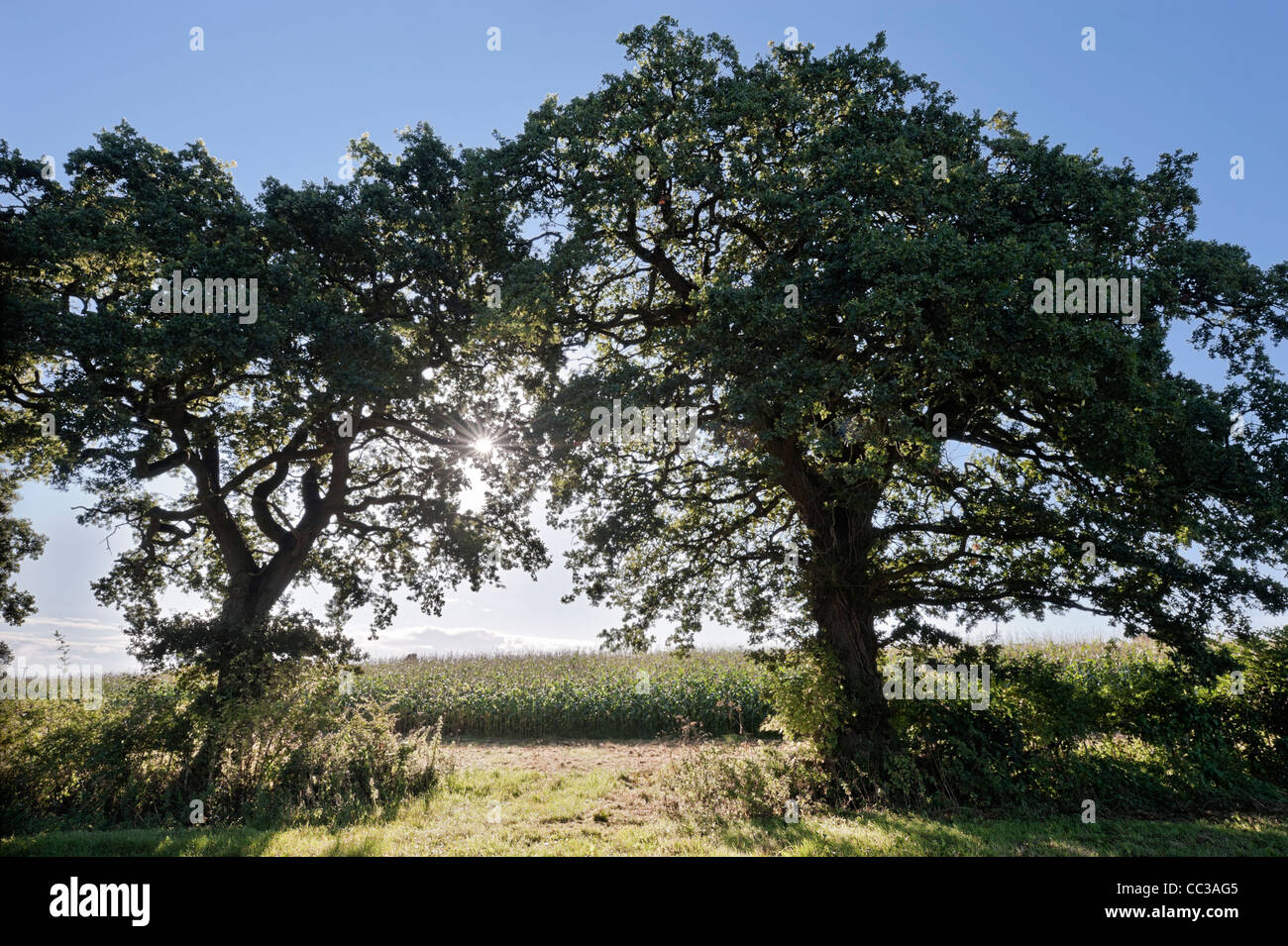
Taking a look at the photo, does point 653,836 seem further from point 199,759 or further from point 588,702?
point 588,702

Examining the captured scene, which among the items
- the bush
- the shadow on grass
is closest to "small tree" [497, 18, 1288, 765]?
the shadow on grass

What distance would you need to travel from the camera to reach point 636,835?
1023cm

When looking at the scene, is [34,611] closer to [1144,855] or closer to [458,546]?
[458,546]

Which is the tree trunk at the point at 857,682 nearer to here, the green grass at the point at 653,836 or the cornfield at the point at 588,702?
the green grass at the point at 653,836

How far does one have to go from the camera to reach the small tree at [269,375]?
14.4 metres

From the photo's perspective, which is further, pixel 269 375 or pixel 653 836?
pixel 269 375

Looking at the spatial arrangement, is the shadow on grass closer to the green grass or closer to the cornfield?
the green grass

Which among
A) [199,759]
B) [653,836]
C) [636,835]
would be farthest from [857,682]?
[199,759]

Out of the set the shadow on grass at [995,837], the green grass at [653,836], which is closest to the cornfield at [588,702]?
the green grass at [653,836]

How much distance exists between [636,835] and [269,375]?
13892mm

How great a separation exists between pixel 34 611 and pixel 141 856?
566 inches

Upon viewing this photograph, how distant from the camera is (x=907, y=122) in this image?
45.4 ft

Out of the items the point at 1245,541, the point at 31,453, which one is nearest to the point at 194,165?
the point at 31,453

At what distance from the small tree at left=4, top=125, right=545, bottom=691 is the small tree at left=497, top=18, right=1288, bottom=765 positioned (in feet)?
12.6
